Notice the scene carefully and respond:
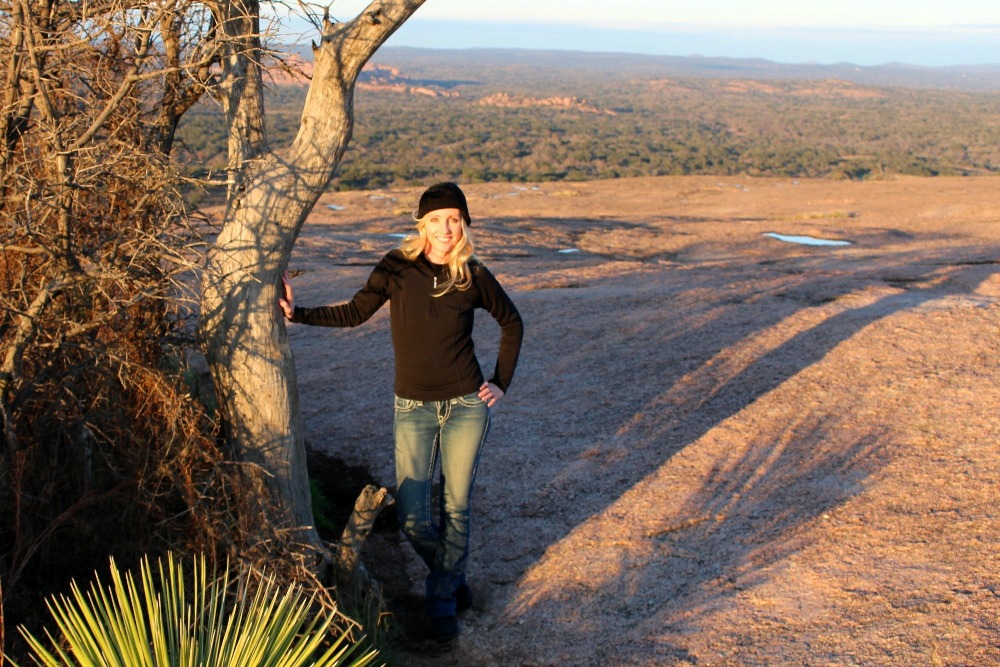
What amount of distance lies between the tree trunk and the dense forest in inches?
11.4

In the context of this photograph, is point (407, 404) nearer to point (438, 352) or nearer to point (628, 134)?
point (438, 352)

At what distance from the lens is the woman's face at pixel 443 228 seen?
3.84m

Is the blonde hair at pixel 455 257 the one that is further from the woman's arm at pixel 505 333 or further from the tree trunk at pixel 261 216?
the tree trunk at pixel 261 216

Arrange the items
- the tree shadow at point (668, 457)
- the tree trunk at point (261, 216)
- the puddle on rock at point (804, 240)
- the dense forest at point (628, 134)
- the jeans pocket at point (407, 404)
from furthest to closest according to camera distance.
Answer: the dense forest at point (628, 134) < the puddle on rock at point (804, 240) < the tree shadow at point (668, 457) < the jeans pocket at point (407, 404) < the tree trunk at point (261, 216)

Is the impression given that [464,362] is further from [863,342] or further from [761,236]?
[761,236]

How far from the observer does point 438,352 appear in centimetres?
388

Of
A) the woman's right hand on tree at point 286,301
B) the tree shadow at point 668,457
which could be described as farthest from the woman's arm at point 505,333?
the tree shadow at point 668,457

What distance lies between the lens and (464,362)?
393 centimetres

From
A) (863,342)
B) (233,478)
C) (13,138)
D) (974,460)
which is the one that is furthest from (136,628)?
(863,342)

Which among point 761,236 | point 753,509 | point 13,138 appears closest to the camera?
point 13,138

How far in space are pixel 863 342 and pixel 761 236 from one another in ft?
30.6

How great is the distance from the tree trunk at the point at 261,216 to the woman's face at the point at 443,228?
0.44 m

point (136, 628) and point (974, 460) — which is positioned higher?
point (136, 628)

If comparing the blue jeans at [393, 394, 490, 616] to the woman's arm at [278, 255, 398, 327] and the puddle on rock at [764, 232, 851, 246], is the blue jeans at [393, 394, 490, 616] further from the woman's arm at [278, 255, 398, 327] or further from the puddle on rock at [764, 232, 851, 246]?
the puddle on rock at [764, 232, 851, 246]
